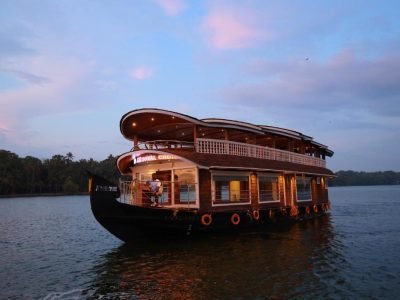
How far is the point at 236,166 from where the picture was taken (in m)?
16.9

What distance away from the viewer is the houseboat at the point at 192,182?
46.9 feet

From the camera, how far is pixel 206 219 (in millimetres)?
15578

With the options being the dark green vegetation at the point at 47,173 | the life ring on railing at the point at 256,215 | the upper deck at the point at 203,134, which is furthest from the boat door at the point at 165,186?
the dark green vegetation at the point at 47,173

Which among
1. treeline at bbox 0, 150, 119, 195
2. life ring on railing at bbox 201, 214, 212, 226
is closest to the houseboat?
life ring on railing at bbox 201, 214, 212, 226

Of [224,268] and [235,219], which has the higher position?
[235,219]

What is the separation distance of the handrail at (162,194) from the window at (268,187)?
4.28 metres

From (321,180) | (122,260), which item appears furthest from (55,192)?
(122,260)

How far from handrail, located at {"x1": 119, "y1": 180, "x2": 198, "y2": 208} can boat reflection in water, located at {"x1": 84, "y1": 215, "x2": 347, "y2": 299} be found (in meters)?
1.90

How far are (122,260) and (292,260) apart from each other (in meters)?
5.95

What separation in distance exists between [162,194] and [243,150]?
4.51 m

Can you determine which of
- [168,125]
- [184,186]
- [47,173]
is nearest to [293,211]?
[184,186]

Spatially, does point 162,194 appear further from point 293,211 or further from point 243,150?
point 293,211

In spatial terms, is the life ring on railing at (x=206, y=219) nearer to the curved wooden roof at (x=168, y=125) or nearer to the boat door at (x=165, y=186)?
the boat door at (x=165, y=186)

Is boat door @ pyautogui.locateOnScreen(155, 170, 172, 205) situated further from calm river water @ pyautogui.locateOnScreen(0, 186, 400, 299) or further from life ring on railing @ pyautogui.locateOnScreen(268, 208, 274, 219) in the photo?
life ring on railing @ pyautogui.locateOnScreen(268, 208, 274, 219)
